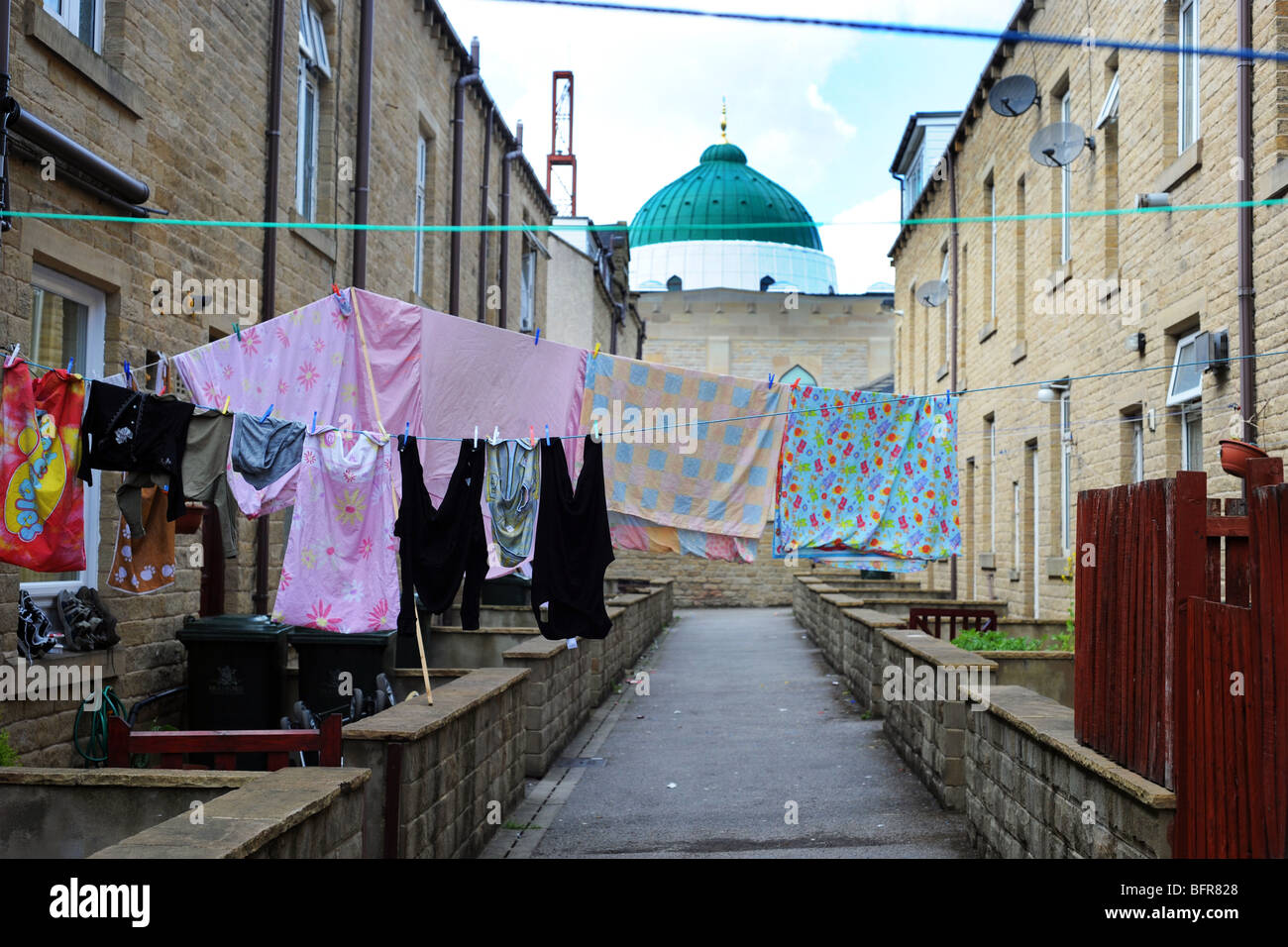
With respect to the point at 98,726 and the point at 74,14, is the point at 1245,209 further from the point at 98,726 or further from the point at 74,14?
the point at 98,726

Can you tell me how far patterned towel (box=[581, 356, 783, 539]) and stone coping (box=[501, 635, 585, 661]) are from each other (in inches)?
64.2

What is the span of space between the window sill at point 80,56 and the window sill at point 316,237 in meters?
3.09

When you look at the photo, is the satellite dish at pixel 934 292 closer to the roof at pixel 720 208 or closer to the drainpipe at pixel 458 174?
the drainpipe at pixel 458 174

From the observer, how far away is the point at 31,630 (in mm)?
7742

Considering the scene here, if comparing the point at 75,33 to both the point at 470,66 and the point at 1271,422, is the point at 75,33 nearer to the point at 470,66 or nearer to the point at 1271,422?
the point at 1271,422

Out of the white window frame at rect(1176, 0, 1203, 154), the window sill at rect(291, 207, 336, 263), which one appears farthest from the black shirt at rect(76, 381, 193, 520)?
the white window frame at rect(1176, 0, 1203, 154)

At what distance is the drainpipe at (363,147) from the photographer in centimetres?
1359

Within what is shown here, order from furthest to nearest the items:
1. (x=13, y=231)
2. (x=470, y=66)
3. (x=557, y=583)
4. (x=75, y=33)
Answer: (x=470, y=66) → (x=75, y=33) → (x=557, y=583) → (x=13, y=231)

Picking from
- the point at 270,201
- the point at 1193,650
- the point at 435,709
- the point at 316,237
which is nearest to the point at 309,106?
the point at 316,237

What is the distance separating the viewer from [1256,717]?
442 cm

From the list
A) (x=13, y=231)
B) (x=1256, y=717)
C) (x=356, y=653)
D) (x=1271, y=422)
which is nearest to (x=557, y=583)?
(x=356, y=653)

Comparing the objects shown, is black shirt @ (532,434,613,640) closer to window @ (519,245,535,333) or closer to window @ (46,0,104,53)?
window @ (46,0,104,53)

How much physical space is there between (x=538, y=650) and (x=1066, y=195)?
867 centimetres
